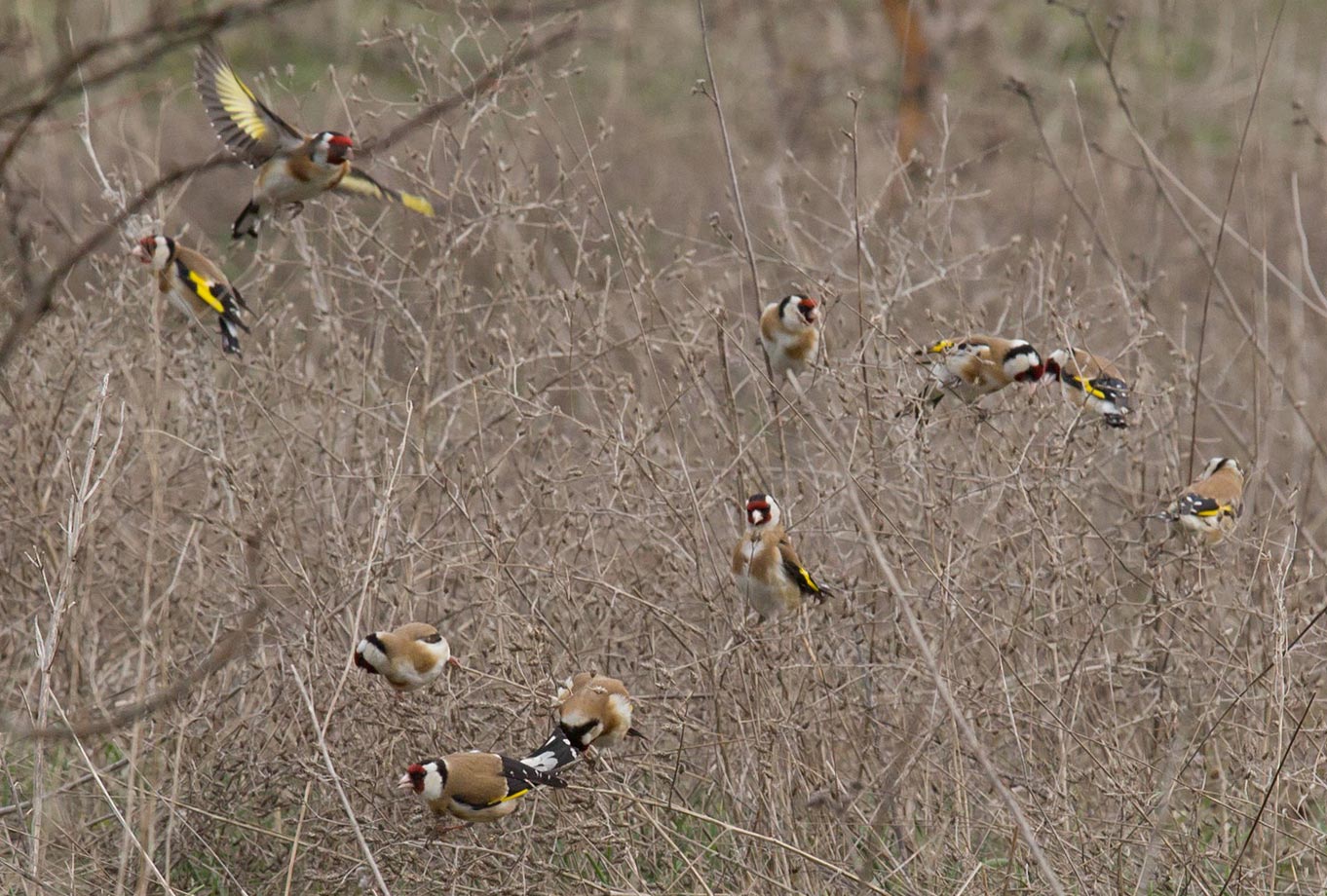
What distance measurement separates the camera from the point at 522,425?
4.91 m

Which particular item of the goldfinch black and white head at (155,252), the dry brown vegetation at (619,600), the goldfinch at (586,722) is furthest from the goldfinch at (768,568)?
the goldfinch black and white head at (155,252)

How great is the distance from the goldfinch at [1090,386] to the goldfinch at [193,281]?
2.54 meters

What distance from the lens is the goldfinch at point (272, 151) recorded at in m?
5.41

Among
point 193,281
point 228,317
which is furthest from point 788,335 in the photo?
point 193,281

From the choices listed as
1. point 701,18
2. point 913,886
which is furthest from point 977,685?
point 701,18

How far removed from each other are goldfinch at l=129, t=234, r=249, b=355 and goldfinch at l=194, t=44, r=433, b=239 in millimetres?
285

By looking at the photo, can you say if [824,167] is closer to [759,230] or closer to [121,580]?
[759,230]

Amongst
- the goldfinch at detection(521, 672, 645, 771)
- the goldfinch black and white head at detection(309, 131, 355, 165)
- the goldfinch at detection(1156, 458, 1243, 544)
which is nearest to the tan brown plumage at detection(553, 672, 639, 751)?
the goldfinch at detection(521, 672, 645, 771)

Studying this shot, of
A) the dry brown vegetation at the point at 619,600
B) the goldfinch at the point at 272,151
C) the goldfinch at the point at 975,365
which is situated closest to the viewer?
the dry brown vegetation at the point at 619,600

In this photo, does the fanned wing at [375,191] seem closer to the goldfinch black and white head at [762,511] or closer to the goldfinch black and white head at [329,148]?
the goldfinch black and white head at [329,148]

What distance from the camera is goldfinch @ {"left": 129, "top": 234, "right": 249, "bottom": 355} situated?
545cm

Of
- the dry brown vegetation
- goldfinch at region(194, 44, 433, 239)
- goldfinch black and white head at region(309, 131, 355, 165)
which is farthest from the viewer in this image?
goldfinch at region(194, 44, 433, 239)

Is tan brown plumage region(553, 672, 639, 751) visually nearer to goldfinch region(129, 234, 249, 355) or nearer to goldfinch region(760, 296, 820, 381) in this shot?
goldfinch region(760, 296, 820, 381)

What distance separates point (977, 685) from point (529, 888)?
4.38 feet
